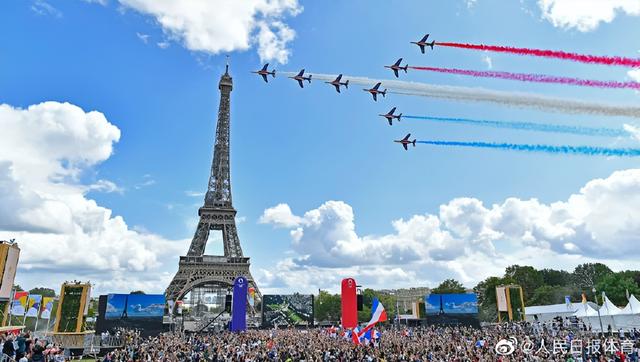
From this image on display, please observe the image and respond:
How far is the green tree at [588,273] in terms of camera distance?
98787 millimetres

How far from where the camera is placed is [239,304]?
122 ft

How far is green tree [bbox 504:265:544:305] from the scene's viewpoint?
9762 cm

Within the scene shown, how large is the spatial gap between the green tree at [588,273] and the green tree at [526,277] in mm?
8074

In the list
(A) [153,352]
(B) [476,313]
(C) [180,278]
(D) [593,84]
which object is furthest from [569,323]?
(C) [180,278]

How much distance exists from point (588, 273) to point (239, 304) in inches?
3910

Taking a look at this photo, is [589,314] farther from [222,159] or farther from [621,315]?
[222,159]

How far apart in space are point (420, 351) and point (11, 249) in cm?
2740

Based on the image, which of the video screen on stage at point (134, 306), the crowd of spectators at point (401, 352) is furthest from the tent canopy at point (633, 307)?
the video screen on stage at point (134, 306)

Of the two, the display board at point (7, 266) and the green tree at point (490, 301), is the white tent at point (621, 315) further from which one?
the display board at point (7, 266)

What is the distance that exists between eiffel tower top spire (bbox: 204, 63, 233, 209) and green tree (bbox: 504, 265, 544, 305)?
65.4m

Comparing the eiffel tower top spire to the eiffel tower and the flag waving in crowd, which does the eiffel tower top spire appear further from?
the flag waving in crowd

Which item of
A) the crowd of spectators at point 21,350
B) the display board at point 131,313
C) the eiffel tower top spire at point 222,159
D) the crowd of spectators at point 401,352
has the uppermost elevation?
Result: the eiffel tower top spire at point 222,159

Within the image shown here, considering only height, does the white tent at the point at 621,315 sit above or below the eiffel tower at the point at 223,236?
below

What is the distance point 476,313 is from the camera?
52219 millimetres
